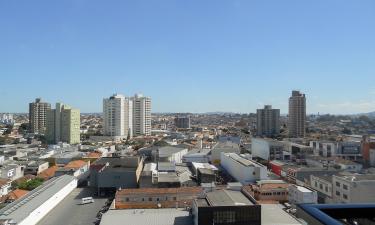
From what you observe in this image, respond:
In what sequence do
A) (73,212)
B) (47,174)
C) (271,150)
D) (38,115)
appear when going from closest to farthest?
(73,212) < (47,174) < (271,150) < (38,115)

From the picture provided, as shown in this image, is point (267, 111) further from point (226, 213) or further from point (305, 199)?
point (226, 213)

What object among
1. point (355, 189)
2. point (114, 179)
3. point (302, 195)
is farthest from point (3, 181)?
point (355, 189)

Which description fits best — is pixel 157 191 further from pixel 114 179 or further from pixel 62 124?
pixel 62 124

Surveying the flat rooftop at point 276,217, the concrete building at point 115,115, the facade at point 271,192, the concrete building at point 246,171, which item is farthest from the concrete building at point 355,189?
the concrete building at point 115,115

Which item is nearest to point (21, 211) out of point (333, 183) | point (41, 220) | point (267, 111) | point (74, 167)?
point (41, 220)

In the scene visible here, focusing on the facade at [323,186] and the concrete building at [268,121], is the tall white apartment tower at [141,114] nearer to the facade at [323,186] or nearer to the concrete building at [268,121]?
the concrete building at [268,121]

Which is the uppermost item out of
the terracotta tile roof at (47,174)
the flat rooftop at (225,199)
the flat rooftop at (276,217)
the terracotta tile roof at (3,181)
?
the flat rooftop at (225,199)
